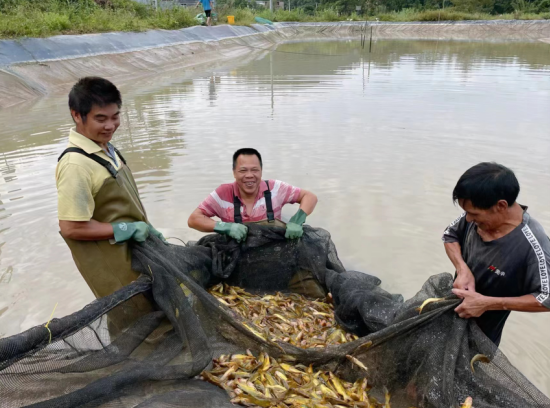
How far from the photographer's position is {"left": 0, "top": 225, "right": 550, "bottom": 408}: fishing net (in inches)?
92.7

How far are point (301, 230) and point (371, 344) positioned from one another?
1436mm

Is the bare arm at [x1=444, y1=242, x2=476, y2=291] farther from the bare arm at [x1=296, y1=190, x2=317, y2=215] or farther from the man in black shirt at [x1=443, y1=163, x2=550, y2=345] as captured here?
the bare arm at [x1=296, y1=190, x2=317, y2=215]

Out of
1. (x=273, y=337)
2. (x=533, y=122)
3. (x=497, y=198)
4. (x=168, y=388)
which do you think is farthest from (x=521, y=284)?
(x=533, y=122)

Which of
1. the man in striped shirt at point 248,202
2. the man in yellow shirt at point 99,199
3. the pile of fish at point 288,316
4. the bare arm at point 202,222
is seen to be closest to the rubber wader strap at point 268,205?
the man in striped shirt at point 248,202

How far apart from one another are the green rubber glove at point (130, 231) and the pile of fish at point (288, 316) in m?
1.08

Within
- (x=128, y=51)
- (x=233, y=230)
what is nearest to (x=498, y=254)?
(x=233, y=230)

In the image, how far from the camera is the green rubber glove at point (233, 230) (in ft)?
13.4

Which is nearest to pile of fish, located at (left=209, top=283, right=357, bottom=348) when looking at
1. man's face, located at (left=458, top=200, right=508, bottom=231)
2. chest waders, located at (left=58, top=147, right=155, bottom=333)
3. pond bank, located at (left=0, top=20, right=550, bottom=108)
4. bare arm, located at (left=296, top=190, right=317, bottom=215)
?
bare arm, located at (left=296, top=190, right=317, bottom=215)

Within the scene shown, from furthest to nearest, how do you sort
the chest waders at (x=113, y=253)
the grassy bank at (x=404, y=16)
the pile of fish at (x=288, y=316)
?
1. the grassy bank at (x=404, y=16)
2. the pile of fish at (x=288, y=316)
3. the chest waders at (x=113, y=253)

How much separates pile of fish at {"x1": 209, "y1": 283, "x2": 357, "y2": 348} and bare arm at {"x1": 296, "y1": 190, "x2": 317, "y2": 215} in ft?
2.79

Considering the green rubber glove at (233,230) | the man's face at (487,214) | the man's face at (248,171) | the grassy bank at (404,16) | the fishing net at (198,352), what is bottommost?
the fishing net at (198,352)

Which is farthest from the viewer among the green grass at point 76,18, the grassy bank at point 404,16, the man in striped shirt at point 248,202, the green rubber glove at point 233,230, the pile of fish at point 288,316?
the grassy bank at point 404,16

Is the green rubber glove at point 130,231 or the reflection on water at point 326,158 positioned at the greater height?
the green rubber glove at point 130,231

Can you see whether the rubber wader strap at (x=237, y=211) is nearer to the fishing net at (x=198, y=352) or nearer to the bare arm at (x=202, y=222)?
the bare arm at (x=202, y=222)
